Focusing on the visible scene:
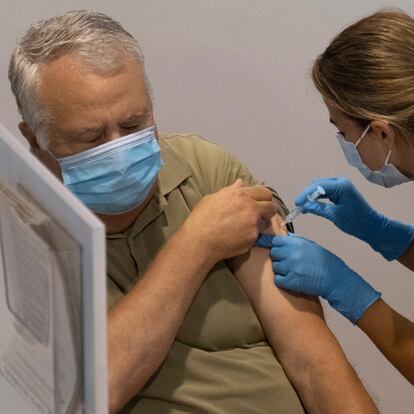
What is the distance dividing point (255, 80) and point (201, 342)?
1038 millimetres

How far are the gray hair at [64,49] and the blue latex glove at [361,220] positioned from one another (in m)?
0.67

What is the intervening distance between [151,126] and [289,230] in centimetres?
47

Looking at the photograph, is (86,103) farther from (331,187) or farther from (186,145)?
(331,187)

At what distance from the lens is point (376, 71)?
163cm

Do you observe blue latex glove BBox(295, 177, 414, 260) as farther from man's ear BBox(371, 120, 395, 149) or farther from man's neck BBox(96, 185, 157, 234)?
man's neck BBox(96, 185, 157, 234)

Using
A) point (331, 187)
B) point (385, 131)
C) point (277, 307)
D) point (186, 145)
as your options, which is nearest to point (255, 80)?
point (331, 187)

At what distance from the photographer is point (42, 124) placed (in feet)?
5.22

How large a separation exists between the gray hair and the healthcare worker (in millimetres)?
416

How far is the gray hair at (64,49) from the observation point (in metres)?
1.55

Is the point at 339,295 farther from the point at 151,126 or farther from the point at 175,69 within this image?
the point at 175,69

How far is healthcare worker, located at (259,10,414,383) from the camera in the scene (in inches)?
64.4

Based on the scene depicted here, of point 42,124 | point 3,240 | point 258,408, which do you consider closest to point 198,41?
point 42,124

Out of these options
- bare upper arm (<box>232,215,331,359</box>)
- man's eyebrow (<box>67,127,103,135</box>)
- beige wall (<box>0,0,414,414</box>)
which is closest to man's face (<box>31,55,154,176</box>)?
man's eyebrow (<box>67,127,103,135</box>)

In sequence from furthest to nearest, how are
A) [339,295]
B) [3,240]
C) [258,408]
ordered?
[339,295]
[258,408]
[3,240]
